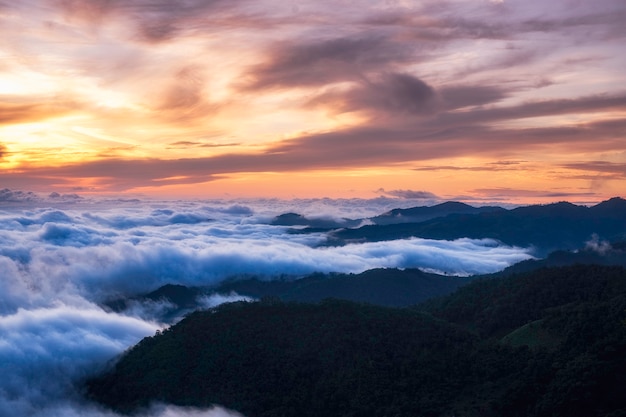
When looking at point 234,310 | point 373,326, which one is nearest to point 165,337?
point 234,310

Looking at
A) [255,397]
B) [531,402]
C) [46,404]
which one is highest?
[531,402]

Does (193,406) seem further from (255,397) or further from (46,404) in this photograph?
(46,404)

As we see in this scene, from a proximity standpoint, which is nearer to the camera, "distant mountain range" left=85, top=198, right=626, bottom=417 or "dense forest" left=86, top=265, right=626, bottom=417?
"distant mountain range" left=85, top=198, right=626, bottom=417

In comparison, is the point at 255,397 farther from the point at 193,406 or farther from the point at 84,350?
the point at 84,350

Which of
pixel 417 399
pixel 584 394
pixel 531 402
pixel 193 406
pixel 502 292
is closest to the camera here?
pixel 584 394

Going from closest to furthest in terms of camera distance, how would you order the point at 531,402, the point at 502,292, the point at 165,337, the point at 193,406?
the point at 531,402, the point at 193,406, the point at 165,337, the point at 502,292

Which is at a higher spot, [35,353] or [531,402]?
[531,402]

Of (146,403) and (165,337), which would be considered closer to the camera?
(146,403)

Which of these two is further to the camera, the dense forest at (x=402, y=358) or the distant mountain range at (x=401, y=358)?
the dense forest at (x=402, y=358)
